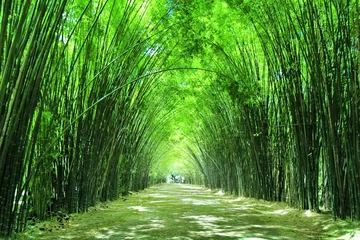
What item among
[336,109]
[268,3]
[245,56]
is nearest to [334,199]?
[336,109]

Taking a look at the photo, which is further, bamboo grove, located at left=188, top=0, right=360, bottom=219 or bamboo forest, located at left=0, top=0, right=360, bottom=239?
bamboo grove, located at left=188, top=0, right=360, bottom=219

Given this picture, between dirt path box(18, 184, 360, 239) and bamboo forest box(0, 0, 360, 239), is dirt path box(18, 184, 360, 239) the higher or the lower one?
the lower one

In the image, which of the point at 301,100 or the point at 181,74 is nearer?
the point at 301,100

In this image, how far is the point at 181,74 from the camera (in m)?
8.13

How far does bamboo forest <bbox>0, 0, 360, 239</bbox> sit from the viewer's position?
2.84m

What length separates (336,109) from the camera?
155 inches

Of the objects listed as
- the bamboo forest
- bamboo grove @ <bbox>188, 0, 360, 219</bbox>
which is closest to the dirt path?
the bamboo forest

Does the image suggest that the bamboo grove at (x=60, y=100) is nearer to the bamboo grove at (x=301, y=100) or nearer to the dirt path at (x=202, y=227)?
the dirt path at (x=202, y=227)

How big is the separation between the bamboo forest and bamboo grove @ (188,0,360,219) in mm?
19

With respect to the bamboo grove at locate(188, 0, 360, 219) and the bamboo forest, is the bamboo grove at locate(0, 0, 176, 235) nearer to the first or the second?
the bamboo forest

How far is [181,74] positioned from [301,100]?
3743 millimetres

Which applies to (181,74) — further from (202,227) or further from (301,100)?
(202,227)

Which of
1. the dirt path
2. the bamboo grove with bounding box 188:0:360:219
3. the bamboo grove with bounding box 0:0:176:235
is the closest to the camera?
the bamboo grove with bounding box 0:0:176:235

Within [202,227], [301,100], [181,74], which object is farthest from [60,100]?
[181,74]
